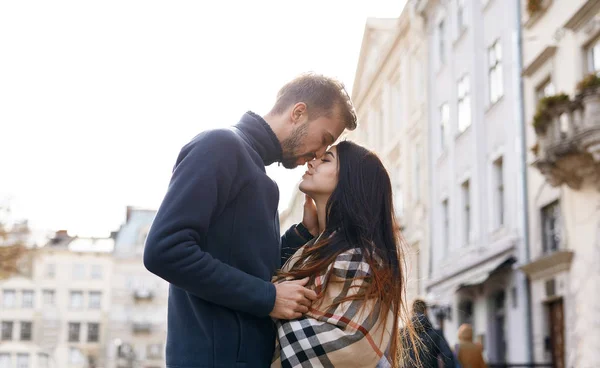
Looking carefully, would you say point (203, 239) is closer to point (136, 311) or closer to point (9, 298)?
point (136, 311)

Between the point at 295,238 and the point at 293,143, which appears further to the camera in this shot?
the point at 295,238

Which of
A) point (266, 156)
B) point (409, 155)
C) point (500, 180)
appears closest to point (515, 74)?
point (500, 180)

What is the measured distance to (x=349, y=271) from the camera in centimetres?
339

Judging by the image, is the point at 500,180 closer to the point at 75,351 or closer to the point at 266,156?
the point at 266,156

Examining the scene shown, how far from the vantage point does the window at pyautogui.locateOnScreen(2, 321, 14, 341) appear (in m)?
78.1

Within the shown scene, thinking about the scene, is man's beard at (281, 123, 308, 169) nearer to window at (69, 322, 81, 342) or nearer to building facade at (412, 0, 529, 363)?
building facade at (412, 0, 529, 363)

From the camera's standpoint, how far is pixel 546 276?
1838 cm

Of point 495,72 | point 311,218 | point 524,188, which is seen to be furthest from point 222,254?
point 495,72

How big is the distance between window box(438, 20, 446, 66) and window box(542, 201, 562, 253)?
909 cm

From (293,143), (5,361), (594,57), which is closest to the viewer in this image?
(293,143)

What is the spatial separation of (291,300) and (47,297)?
78937 millimetres

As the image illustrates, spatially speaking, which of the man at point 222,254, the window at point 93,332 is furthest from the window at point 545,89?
the window at point 93,332

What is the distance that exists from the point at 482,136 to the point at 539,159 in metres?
5.71

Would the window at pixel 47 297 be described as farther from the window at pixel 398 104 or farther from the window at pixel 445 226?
the window at pixel 445 226
